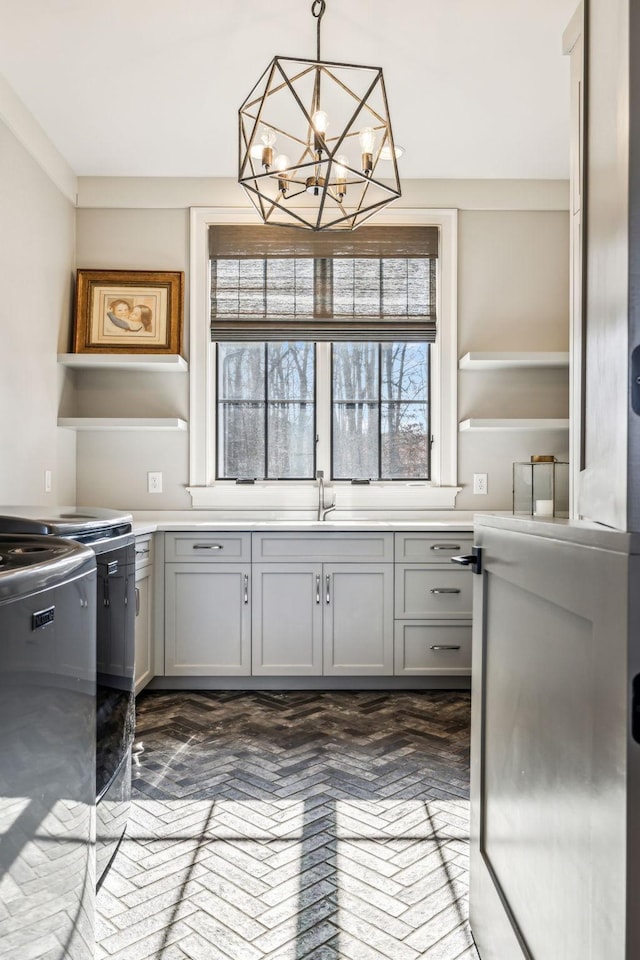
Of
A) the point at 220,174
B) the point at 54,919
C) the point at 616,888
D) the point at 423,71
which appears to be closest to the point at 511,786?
the point at 616,888

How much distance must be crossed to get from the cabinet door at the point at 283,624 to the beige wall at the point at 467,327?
0.80m

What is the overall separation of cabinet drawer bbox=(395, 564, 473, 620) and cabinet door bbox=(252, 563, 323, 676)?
1.39ft

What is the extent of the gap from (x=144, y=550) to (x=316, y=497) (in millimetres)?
1088

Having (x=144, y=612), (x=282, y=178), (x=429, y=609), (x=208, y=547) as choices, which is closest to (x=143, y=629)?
(x=144, y=612)

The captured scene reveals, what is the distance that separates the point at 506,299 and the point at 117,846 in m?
3.34

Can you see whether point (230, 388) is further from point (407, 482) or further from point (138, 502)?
point (407, 482)

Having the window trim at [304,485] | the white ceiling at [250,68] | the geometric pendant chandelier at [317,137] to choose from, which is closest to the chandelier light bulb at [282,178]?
the geometric pendant chandelier at [317,137]

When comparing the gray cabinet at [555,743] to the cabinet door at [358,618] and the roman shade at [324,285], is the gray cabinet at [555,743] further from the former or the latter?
the roman shade at [324,285]

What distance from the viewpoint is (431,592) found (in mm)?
3555

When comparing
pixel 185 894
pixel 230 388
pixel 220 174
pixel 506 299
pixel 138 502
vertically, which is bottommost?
pixel 185 894

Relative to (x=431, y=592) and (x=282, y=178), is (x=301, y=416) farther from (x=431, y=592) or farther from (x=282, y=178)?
(x=282, y=178)

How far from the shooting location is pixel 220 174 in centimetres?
393

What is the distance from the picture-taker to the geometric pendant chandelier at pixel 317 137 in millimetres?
2236

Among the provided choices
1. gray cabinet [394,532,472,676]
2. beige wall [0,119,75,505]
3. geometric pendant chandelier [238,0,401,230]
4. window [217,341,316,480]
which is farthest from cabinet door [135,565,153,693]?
geometric pendant chandelier [238,0,401,230]
